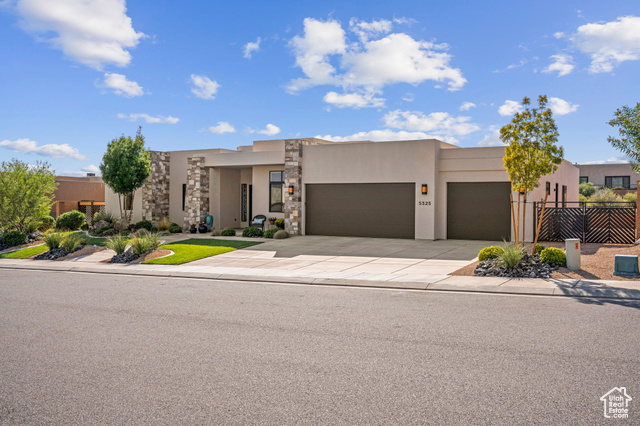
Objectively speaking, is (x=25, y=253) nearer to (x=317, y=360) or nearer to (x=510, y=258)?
(x=510, y=258)

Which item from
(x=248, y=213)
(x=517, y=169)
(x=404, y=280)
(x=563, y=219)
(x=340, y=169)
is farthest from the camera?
(x=248, y=213)

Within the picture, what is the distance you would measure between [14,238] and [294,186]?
12.5 meters

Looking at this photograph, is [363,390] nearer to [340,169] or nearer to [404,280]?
[404,280]

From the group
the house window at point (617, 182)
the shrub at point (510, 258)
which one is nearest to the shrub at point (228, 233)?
the shrub at point (510, 258)

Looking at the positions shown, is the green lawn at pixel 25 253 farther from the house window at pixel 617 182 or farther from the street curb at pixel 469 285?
the house window at pixel 617 182

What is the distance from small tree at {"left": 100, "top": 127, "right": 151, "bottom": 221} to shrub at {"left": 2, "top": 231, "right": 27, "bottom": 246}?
537 centimetres

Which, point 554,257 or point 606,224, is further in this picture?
point 606,224

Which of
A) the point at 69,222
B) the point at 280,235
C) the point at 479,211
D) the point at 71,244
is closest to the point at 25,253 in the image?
the point at 71,244

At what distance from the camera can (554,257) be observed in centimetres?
1370

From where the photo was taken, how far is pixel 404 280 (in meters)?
12.8

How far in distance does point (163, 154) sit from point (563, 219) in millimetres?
21360

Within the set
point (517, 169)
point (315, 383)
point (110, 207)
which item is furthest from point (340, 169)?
point (315, 383)

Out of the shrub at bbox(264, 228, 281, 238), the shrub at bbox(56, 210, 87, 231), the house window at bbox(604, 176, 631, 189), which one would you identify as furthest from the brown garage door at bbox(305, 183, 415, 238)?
the house window at bbox(604, 176, 631, 189)

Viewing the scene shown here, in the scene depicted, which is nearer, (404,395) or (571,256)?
(404,395)
